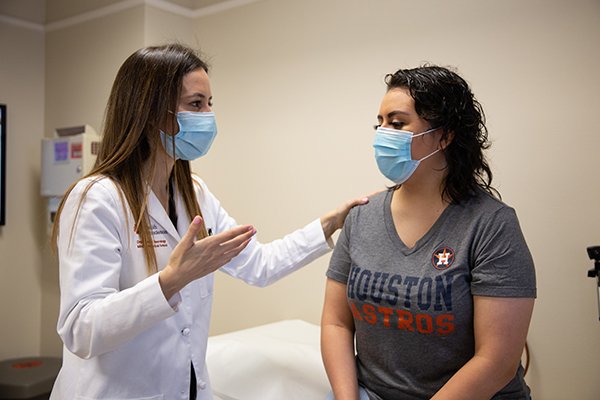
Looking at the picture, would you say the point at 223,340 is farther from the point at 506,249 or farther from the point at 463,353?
the point at 506,249

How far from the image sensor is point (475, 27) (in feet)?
7.70

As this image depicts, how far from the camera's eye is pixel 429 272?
4.94 feet

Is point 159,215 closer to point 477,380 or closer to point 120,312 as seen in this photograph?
point 120,312

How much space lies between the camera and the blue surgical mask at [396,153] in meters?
1.64

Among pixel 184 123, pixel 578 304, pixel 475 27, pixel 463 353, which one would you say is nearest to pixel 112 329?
pixel 184 123

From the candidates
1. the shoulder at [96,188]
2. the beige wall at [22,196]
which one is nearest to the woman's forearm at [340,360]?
the shoulder at [96,188]

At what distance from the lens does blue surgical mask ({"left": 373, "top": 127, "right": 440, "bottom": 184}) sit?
164 centimetres

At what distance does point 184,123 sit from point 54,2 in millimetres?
2678

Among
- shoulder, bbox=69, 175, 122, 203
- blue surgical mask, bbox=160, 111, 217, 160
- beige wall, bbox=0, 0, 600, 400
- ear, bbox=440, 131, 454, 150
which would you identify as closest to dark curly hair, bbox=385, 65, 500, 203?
ear, bbox=440, 131, 454, 150

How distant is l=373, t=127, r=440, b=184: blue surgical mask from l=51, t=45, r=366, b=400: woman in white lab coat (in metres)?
0.48

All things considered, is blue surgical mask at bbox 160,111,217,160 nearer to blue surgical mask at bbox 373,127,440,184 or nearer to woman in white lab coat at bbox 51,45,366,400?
woman in white lab coat at bbox 51,45,366,400

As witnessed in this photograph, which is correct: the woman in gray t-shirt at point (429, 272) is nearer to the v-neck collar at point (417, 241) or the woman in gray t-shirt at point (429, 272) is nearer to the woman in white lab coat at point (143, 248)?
the v-neck collar at point (417, 241)

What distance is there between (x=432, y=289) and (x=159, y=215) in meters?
0.75

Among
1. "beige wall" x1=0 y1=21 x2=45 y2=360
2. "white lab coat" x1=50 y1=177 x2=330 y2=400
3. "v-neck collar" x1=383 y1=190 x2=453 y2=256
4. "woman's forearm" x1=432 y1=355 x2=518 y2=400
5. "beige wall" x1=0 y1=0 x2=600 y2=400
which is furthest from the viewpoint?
"beige wall" x1=0 y1=21 x2=45 y2=360
